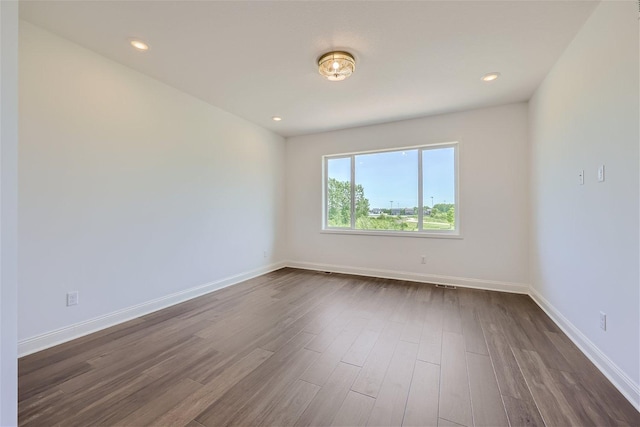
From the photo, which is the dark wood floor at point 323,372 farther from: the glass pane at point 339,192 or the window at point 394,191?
the glass pane at point 339,192

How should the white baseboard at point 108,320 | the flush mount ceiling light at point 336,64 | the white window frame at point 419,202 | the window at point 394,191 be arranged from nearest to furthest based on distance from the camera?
the white baseboard at point 108,320 → the flush mount ceiling light at point 336,64 → the white window frame at point 419,202 → the window at point 394,191


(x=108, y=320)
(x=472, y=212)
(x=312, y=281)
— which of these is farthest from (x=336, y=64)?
(x=108, y=320)

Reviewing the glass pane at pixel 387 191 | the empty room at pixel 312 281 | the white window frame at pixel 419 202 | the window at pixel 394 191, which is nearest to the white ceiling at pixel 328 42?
the empty room at pixel 312 281

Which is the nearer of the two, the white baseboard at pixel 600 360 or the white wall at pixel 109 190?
the white baseboard at pixel 600 360

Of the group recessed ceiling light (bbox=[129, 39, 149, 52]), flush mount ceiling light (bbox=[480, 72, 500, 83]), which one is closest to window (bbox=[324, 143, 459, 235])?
flush mount ceiling light (bbox=[480, 72, 500, 83])

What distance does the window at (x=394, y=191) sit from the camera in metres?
4.05

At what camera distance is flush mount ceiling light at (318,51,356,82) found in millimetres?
2373

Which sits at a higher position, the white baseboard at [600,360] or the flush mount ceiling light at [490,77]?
the flush mount ceiling light at [490,77]

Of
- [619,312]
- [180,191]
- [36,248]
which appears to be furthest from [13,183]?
[619,312]

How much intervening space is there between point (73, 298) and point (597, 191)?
168 inches

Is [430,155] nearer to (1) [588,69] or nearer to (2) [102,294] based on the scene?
(1) [588,69]

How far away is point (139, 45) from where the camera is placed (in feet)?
7.51

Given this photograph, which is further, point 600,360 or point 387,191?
point 387,191

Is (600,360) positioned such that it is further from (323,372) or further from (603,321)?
(323,372)
